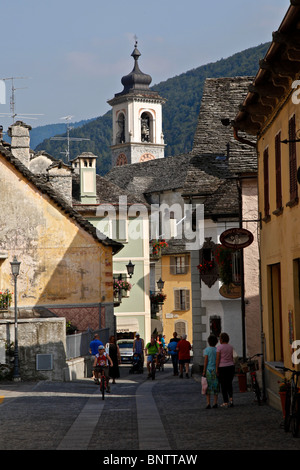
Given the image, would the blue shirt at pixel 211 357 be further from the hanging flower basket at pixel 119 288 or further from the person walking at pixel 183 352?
the hanging flower basket at pixel 119 288

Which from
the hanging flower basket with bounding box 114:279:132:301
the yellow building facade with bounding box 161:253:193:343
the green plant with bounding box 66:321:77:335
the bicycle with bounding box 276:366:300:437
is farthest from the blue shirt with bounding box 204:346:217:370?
the yellow building facade with bounding box 161:253:193:343

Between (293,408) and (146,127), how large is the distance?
145108mm

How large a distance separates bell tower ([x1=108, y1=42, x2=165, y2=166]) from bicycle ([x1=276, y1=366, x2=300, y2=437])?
138 m

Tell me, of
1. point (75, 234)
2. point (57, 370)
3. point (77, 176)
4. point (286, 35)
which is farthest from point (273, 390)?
point (77, 176)

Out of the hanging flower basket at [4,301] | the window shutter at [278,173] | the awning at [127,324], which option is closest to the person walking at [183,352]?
the hanging flower basket at [4,301]

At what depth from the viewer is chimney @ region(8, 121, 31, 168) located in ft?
148

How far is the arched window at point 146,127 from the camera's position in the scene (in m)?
157

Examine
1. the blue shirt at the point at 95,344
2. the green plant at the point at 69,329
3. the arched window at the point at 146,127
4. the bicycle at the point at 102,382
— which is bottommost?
the bicycle at the point at 102,382

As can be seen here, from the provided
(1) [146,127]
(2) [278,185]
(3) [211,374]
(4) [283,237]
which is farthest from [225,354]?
(1) [146,127]

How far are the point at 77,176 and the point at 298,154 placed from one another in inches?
1822

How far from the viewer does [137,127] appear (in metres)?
156

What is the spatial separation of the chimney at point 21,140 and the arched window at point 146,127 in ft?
366

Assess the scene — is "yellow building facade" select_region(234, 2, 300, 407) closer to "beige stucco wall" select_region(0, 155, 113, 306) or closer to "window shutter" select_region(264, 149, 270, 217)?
"window shutter" select_region(264, 149, 270, 217)

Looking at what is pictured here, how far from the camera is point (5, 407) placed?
20.3 meters
